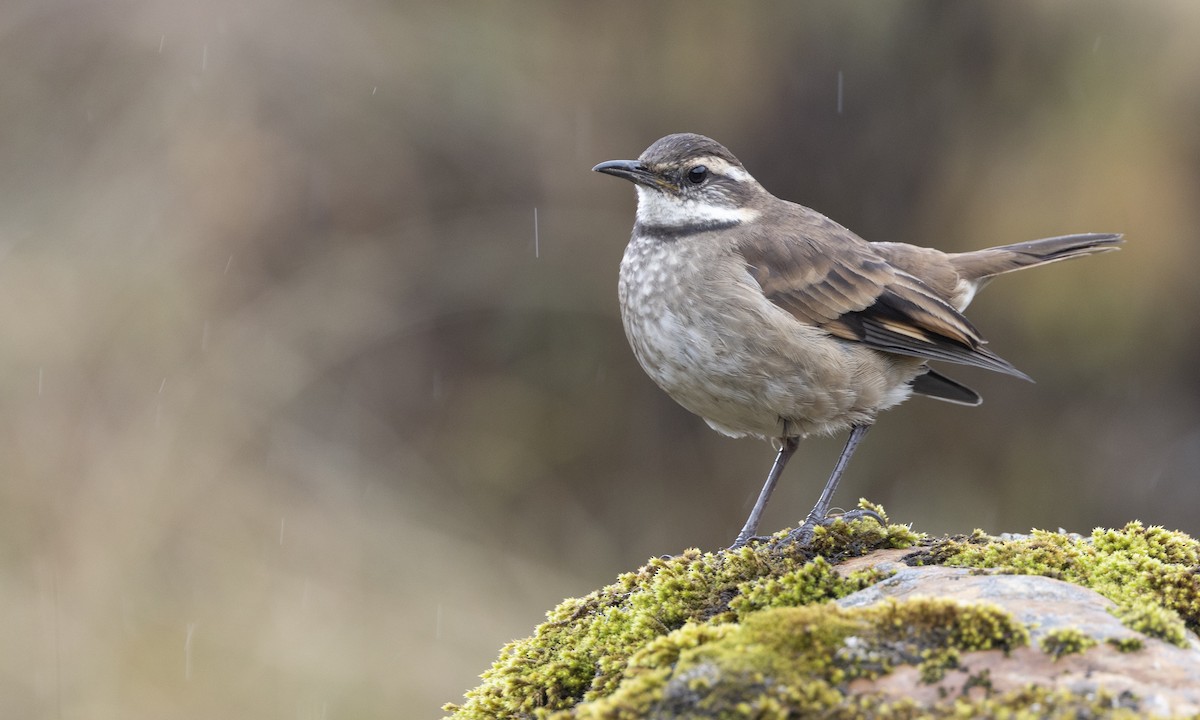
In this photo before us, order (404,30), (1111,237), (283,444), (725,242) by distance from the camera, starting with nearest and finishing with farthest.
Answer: (725,242) < (1111,237) < (283,444) < (404,30)

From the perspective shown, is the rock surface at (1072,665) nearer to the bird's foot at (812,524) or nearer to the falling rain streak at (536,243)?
the bird's foot at (812,524)

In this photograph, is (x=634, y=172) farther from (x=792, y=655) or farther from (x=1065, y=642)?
(x=1065, y=642)

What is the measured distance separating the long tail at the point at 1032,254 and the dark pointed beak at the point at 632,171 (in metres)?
1.92

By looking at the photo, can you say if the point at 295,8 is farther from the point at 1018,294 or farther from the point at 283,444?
the point at 1018,294

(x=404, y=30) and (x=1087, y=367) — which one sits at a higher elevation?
(x=404, y=30)

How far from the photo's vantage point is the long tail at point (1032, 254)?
22.0 ft

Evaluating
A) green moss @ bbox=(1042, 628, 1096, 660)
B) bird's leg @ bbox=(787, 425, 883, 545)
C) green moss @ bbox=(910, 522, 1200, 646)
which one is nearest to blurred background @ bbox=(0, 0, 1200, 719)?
bird's leg @ bbox=(787, 425, 883, 545)

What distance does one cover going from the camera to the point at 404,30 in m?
10.9

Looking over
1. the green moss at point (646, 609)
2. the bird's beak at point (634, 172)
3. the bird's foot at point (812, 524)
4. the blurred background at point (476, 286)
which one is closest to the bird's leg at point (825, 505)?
the bird's foot at point (812, 524)

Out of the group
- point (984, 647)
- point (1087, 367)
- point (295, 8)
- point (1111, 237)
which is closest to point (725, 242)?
point (1111, 237)

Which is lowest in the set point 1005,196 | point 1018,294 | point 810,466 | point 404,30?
point 810,466

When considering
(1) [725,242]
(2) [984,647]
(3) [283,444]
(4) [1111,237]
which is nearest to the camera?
(2) [984,647]

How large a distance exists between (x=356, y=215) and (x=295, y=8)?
2211mm

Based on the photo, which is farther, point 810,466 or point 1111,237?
point 810,466
